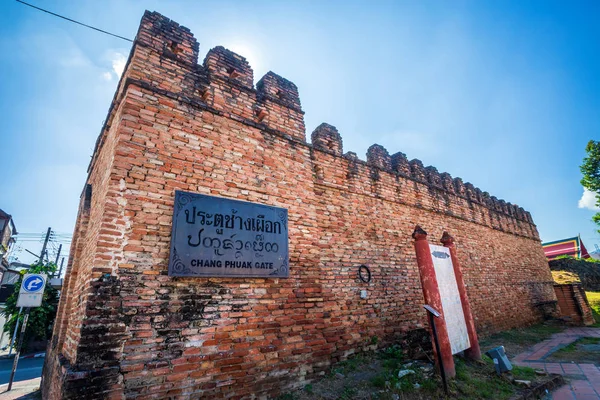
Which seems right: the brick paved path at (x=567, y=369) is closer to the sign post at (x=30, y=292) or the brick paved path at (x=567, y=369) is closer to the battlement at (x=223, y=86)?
the battlement at (x=223, y=86)

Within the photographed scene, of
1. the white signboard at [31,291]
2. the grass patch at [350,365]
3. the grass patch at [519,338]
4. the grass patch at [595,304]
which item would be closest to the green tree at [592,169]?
the grass patch at [595,304]

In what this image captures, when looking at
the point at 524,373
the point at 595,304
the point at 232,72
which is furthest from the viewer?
the point at 595,304

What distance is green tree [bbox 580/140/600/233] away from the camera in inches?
576

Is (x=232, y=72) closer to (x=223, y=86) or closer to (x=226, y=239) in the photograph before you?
(x=223, y=86)

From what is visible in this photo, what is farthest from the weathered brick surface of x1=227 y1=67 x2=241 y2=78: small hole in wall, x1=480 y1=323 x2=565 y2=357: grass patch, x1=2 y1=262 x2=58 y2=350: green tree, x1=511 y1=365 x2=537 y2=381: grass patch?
x1=2 y1=262 x2=58 y2=350: green tree

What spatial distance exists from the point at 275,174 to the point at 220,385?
298 centimetres

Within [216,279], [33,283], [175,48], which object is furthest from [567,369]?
[33,283]

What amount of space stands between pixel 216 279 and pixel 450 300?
13.0ft

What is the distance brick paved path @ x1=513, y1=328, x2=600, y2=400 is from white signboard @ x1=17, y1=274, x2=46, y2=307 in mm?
10241

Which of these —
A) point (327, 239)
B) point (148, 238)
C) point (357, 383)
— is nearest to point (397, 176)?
point (327, 239)

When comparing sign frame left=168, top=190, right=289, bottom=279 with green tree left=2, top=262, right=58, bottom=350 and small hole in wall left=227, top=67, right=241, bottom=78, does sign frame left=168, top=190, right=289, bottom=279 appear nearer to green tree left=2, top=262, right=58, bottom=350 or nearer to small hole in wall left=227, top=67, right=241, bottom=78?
small hole in wall left=227, top=67, right=241, bottom=78

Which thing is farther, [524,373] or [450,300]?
[450,300]

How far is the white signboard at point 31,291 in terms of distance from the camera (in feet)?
20.5

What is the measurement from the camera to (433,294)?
4270 mm
